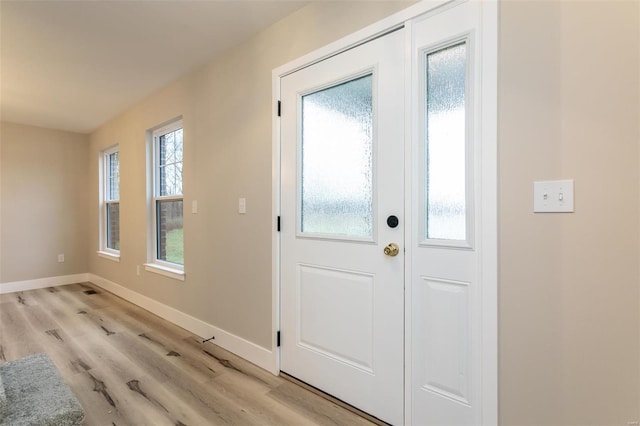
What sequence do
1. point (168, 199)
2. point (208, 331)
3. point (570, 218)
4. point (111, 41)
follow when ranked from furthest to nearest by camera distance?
point (168, 199) → point (208, 331) → point (111, 41) → point (570, 218)

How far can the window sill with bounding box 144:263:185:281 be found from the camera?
321 centimetres

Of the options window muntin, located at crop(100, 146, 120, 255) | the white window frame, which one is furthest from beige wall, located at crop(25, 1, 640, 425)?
the white window frame

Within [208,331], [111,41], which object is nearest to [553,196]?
[208,331]

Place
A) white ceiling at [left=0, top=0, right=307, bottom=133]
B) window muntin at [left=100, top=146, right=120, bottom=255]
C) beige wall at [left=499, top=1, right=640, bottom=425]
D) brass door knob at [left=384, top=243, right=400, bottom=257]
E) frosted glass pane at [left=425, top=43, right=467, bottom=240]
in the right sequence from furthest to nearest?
window muntin at [left=100, top=146, right=120, bottom=255]
white ceiling at [left=0, top=0, right=307, bottom=133]
brass door knob at [left=384, top=243, right=400, bottom=257]
frosted glass pane at [left=425, top=43, right=467, bottom=240]
beige wall at [left=499, top=1, right=640, bottom=425]

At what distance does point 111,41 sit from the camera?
2426 millimetres

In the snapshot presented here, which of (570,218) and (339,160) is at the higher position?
(339,160)

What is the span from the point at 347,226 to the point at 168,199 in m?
2.50

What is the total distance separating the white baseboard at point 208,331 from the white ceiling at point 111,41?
92.1 inches

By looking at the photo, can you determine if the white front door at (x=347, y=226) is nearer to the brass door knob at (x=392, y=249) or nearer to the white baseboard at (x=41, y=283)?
the brass door knob at (x=392, y=249)

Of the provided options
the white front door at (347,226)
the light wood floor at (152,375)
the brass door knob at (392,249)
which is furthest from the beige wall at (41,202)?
the brass door knob at (392,249)

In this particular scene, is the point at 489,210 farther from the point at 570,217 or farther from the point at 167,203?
the point at 167,203

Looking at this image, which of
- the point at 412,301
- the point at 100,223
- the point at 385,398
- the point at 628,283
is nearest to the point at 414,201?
the point at 412,301

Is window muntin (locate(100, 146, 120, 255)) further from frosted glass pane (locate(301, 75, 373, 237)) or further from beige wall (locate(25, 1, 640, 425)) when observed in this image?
beige wall (locate(25, 1, 640, 425))

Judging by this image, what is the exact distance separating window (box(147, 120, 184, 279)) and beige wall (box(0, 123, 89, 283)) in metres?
2.53
